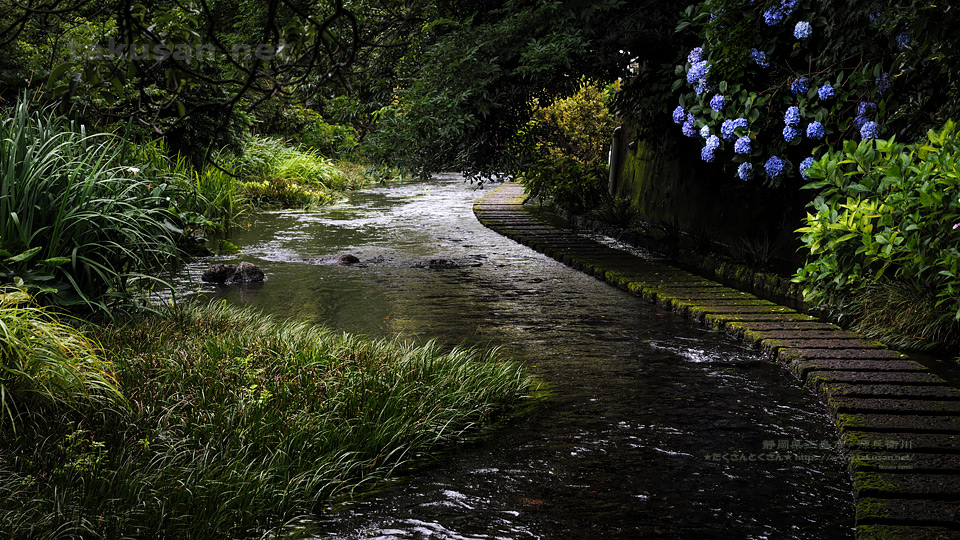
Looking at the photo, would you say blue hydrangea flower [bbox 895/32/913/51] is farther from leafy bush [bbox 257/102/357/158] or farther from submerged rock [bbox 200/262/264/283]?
leafy bush [bbox 257/102/357/158]

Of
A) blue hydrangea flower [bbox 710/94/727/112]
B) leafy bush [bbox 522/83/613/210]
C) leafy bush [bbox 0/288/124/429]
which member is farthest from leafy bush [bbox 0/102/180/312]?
leafy bush [bbox 522/83/613/210]

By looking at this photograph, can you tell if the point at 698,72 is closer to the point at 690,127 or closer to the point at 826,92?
the point at 690,127

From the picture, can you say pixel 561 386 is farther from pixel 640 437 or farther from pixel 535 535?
pixel 535 535

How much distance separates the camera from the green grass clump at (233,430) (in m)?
3.16

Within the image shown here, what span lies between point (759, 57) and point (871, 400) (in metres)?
3.89

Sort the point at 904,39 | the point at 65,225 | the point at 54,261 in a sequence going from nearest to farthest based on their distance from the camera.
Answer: the point at 54,261
the point at 65,225
the point at 904,39

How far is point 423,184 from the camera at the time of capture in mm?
20844

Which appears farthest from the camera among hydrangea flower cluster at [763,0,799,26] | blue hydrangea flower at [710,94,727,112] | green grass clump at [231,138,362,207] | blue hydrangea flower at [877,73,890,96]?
green grass clump at [231,138,362,207]

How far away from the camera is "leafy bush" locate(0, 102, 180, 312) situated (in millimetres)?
4840

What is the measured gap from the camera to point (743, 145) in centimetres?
716

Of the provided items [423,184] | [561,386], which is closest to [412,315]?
[561,386]

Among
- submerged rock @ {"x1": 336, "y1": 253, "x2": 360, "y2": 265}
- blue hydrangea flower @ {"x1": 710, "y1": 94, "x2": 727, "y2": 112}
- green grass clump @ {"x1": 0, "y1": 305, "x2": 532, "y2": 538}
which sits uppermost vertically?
blue hydrangea flower @ {"x1": 710, "y1": 94, "x2": 727, "y2": 112}

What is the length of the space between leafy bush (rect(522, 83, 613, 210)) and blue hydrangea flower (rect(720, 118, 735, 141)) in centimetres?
584

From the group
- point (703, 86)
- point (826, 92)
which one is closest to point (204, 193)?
point (703, 86)
